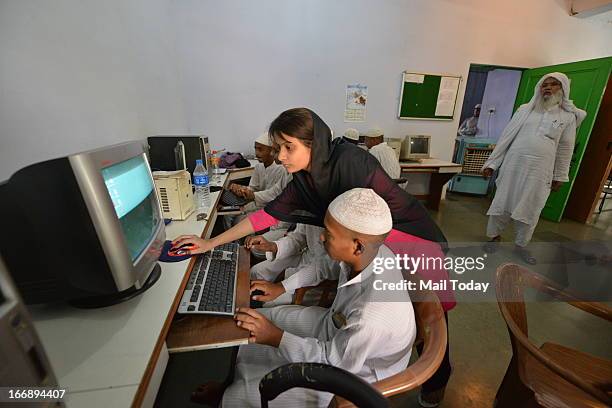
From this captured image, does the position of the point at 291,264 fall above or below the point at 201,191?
below

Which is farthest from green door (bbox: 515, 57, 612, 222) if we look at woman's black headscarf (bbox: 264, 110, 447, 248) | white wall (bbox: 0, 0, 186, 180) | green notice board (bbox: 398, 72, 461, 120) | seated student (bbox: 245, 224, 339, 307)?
white wall (bbox: 0, 0, 186, 180)

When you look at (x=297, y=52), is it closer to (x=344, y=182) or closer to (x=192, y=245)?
(x=344, y=182)

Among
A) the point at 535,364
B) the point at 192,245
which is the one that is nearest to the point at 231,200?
the point at 192,245

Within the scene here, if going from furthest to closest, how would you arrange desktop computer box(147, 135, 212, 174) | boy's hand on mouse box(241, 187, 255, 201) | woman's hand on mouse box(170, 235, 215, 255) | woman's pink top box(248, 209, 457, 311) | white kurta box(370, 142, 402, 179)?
1. white kurta box(370, 142, 402, 179)
2. boy's hand on mouse box(241, 187, 255, 201)
3. desktop computer box(147, 135, 212, 174)
4. woman's pink top box(248, 209, 457, 311)
5. woman's hand on mouse box(170, 235, 215, 255)

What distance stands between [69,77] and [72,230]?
40.6 inches

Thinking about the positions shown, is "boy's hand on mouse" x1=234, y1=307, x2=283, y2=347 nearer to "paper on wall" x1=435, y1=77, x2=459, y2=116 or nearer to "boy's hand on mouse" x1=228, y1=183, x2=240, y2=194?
"boy's hand on mouse" x1=228, y1=183, x2=240, y2=194

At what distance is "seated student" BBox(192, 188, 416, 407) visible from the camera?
72 centimetres

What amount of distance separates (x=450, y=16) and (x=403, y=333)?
4.43 metres

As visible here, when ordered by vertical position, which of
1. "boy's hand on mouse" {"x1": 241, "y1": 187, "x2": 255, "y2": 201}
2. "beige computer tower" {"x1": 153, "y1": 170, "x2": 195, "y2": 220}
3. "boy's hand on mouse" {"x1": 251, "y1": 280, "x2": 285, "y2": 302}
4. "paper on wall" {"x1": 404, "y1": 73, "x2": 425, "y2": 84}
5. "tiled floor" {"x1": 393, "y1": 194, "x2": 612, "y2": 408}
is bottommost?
"tiled floor" {"x1": 393, "y1": 194, "x2": 612, "y2": 408}

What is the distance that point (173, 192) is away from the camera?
1318 millimetres

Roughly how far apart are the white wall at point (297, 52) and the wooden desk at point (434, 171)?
0.48 m

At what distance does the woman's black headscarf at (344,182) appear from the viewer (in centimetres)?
111

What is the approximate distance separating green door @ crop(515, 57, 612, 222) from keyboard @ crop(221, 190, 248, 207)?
165 inches

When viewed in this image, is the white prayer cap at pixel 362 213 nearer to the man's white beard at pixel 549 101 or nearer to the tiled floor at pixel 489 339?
the tiled floor at pixel 489 339
